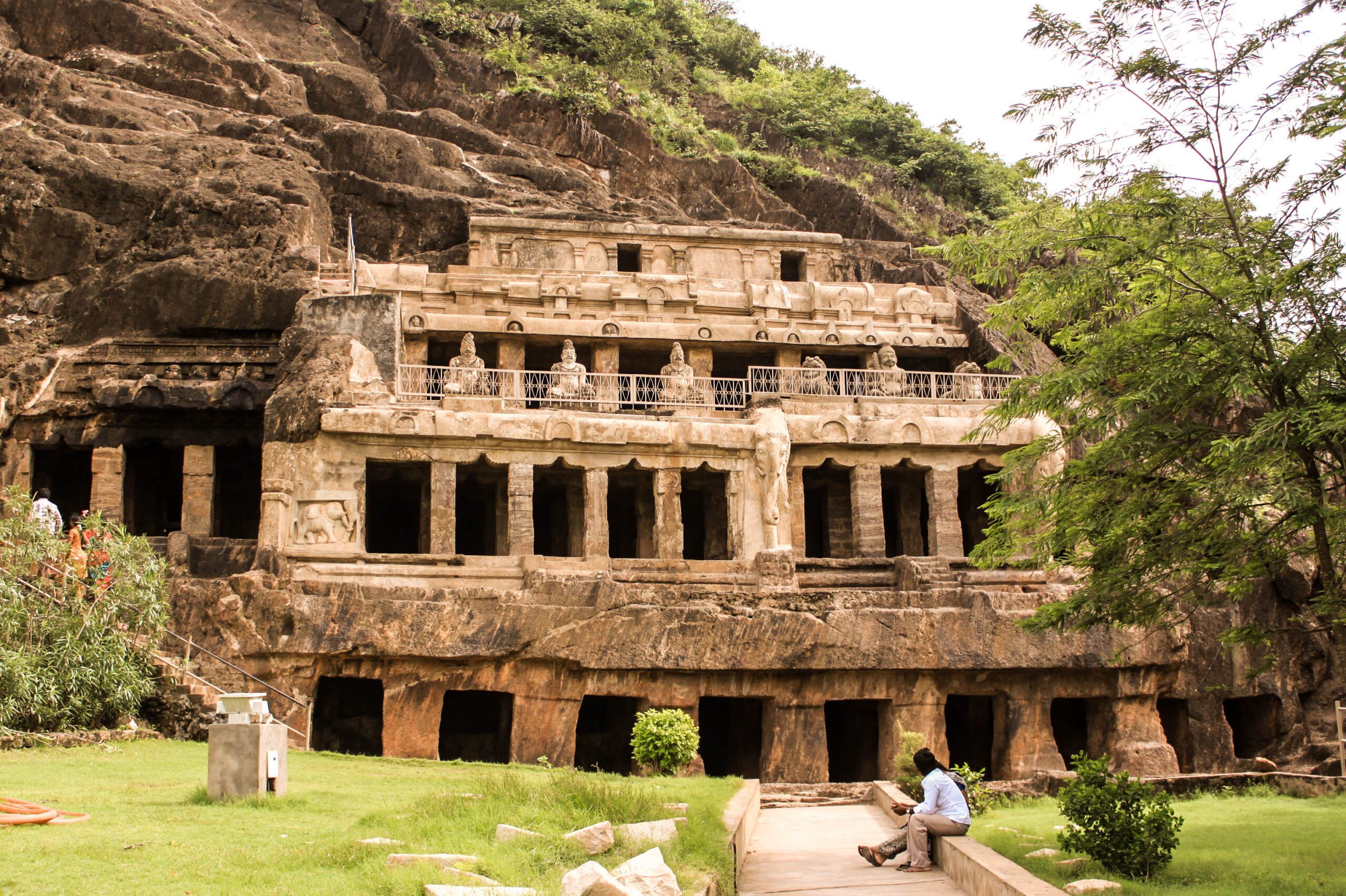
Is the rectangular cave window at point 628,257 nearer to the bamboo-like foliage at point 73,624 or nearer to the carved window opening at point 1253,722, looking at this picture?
the carved window opening at point 1253,722

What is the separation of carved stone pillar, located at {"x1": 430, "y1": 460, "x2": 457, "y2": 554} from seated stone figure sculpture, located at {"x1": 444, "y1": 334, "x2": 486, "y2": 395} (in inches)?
89.3

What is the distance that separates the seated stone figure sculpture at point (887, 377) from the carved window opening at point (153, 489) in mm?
16357

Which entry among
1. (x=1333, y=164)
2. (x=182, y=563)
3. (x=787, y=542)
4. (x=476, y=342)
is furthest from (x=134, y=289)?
(x=1333, y=164)

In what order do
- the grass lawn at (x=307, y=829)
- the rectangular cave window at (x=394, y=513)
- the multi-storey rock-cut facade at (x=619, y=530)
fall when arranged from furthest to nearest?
the rectangular cave window at (x=394, y=513)
the multi-storey rock-cut facade at (x=619, y=530)
the grass lawn at (x=307, y=829)

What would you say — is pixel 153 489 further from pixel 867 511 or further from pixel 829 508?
pixel 867 511

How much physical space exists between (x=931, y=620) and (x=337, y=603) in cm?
988

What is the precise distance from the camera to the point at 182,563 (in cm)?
2202

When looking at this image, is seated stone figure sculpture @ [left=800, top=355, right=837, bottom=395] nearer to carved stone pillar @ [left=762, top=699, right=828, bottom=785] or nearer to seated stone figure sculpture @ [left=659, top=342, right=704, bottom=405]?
seated stone figure sculpture @ [left=659, top=342, right=704, bottom=405]

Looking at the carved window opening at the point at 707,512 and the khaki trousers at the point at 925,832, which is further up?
the carved window opening at the point at 707,512

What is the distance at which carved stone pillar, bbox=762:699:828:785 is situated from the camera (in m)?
21.1

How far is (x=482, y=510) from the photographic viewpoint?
3000 cm

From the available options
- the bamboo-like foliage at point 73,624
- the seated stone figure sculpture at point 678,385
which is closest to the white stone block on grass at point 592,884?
the bamboo-like foliage at point 73,624

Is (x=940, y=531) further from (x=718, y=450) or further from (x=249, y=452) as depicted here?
(x=249, y=452)

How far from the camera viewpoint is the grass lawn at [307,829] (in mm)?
8211
